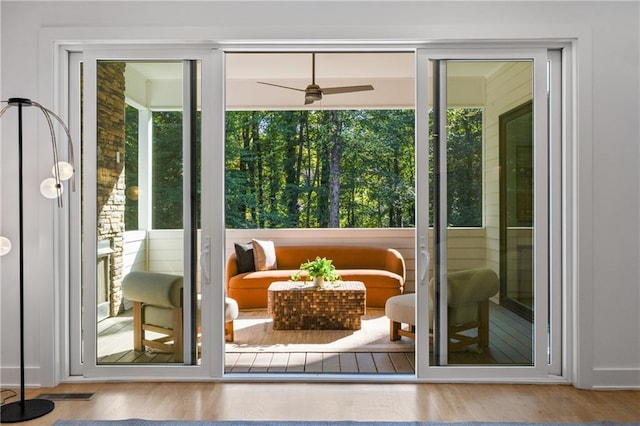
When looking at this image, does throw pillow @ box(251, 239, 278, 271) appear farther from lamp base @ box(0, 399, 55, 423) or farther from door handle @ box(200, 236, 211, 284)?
lamp base @ box(0, 399, 55, 423)

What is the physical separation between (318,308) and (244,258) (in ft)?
5.60

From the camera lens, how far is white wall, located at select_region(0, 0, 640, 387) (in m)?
3.40

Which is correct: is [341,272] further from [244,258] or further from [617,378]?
[617,378]

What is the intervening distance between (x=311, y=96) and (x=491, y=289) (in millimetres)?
3130

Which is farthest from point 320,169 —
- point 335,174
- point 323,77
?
point 323,77

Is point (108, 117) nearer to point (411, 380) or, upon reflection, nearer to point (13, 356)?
point (13, 356)

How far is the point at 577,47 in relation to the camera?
340cm

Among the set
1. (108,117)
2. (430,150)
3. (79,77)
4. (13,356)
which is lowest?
(13,356)

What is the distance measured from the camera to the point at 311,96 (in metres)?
5.72

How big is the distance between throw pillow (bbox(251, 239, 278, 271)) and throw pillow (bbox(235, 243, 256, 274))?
66mm

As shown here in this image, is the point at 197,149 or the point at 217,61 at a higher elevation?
the point at 217,61

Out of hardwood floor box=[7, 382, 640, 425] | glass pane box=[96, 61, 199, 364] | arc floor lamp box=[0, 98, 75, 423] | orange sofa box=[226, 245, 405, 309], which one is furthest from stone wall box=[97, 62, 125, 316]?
orange sofa box=[226, 245, 405, 309]

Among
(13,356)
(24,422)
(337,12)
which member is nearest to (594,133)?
(337,12)

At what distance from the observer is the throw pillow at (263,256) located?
263 inches
